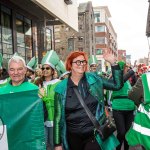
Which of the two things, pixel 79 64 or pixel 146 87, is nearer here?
pixel 146 87

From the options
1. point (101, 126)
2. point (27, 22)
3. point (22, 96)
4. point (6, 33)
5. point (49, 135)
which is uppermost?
point (27, 22)

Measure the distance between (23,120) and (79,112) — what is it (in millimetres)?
595

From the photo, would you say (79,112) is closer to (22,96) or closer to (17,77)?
(22,96)

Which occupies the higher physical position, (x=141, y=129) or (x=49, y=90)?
(x=49, y=90)

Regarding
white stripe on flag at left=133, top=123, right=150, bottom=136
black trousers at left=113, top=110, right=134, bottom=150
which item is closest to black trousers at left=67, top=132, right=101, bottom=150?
white stripe on flag at left=133, top=123, right=150, bottom=136

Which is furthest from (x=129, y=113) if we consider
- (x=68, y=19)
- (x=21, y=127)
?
(x=68, y=19)

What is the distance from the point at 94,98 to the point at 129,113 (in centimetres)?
291

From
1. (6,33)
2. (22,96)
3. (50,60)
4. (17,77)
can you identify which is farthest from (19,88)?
(6,33)

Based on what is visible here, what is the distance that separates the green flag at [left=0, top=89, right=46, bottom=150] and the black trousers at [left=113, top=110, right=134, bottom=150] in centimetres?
291

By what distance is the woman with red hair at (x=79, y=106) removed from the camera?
417cm

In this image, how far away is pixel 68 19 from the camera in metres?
29.4

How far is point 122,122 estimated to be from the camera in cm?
685

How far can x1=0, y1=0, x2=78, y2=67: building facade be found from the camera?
19.7 metres

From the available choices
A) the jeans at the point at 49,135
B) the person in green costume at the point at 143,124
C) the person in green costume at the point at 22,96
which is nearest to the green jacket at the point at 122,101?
the jeans at the point at 49,135
